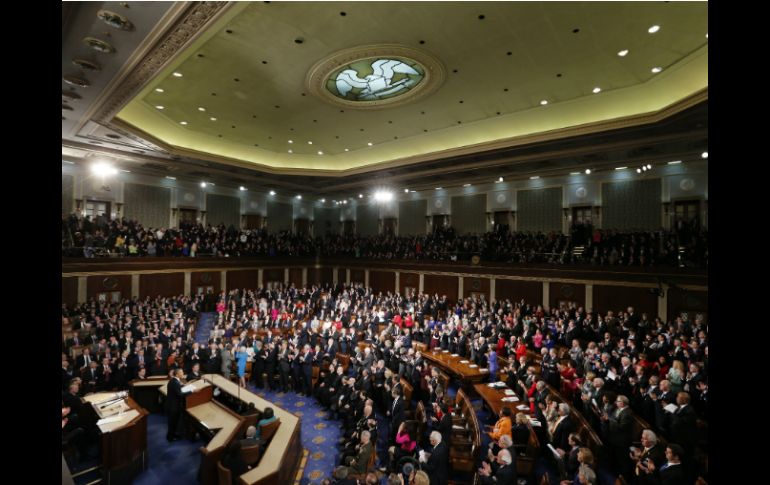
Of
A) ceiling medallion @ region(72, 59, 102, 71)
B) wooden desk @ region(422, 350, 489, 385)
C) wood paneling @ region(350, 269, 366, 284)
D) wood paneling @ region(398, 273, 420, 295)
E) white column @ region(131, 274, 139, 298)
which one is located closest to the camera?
ceiling medallion @ region(72, 59, 102, 71)

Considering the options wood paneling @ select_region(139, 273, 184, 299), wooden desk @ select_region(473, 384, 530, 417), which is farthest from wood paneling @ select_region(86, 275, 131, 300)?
wooden desk @ select_region(473, 384, 530, 417)

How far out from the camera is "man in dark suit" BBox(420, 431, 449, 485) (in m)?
5.30

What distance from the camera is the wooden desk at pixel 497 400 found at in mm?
7296

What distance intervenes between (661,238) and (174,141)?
2121 centimetres

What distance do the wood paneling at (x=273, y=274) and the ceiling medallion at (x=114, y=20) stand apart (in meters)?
16.5

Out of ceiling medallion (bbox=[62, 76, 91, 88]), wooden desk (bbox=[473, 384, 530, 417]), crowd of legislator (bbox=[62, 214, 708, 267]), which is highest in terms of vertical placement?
ceiling medallion (bbox=[62, 76, 91, 88])

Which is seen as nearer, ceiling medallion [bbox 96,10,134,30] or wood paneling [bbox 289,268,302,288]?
ceiling medallion [bbox 96,10,134,30]

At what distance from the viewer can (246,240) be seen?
22.1m

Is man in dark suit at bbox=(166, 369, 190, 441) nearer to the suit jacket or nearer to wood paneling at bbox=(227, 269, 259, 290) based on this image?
the suit jacket

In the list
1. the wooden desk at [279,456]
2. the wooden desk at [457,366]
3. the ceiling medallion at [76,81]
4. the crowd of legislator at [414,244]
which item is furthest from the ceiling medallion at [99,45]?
the wooden desk at [457,366]

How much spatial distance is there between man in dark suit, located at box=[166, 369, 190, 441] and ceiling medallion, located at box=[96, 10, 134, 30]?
698cm
